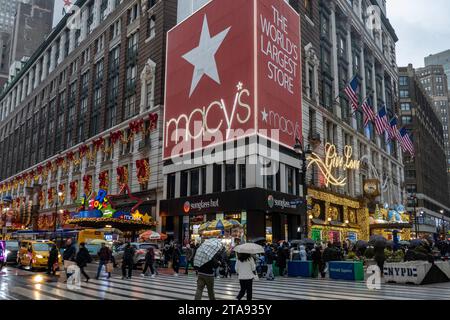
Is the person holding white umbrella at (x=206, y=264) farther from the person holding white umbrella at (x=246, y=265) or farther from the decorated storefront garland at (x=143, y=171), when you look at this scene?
the decorated storefront garland at (x=143, y=171)

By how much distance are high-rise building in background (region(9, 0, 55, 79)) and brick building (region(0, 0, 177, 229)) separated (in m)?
58.1

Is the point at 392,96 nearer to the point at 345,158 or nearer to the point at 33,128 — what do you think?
the point at 345,158

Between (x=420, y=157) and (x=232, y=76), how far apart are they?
8201 centimetres

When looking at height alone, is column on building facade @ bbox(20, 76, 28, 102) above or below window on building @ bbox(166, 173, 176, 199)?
above

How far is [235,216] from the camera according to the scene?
3716 cm

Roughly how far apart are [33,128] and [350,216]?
203ft

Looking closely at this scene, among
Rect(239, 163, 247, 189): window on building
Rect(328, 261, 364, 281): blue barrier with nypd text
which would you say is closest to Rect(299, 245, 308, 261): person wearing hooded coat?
Rect(328, 261, 364, 281): blue barrier with nypd text

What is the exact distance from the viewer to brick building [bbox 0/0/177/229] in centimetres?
4756

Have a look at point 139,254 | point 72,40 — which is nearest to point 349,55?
point 139,254

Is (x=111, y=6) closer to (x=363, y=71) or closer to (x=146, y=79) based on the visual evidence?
(x=146, y=79)

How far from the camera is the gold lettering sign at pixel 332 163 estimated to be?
45.0 metres

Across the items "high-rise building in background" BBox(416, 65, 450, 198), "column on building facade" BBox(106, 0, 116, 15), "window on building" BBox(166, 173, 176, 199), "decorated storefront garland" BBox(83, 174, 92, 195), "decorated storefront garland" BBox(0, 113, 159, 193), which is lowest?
"window on building" BBox(166, 173, 176, 199)

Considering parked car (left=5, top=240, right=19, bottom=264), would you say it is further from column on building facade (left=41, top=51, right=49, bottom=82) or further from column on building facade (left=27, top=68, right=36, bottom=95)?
column on building facade (left=27, top=68, right=36, bottom=95)

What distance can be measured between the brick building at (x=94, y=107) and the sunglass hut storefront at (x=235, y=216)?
3.86 metres
